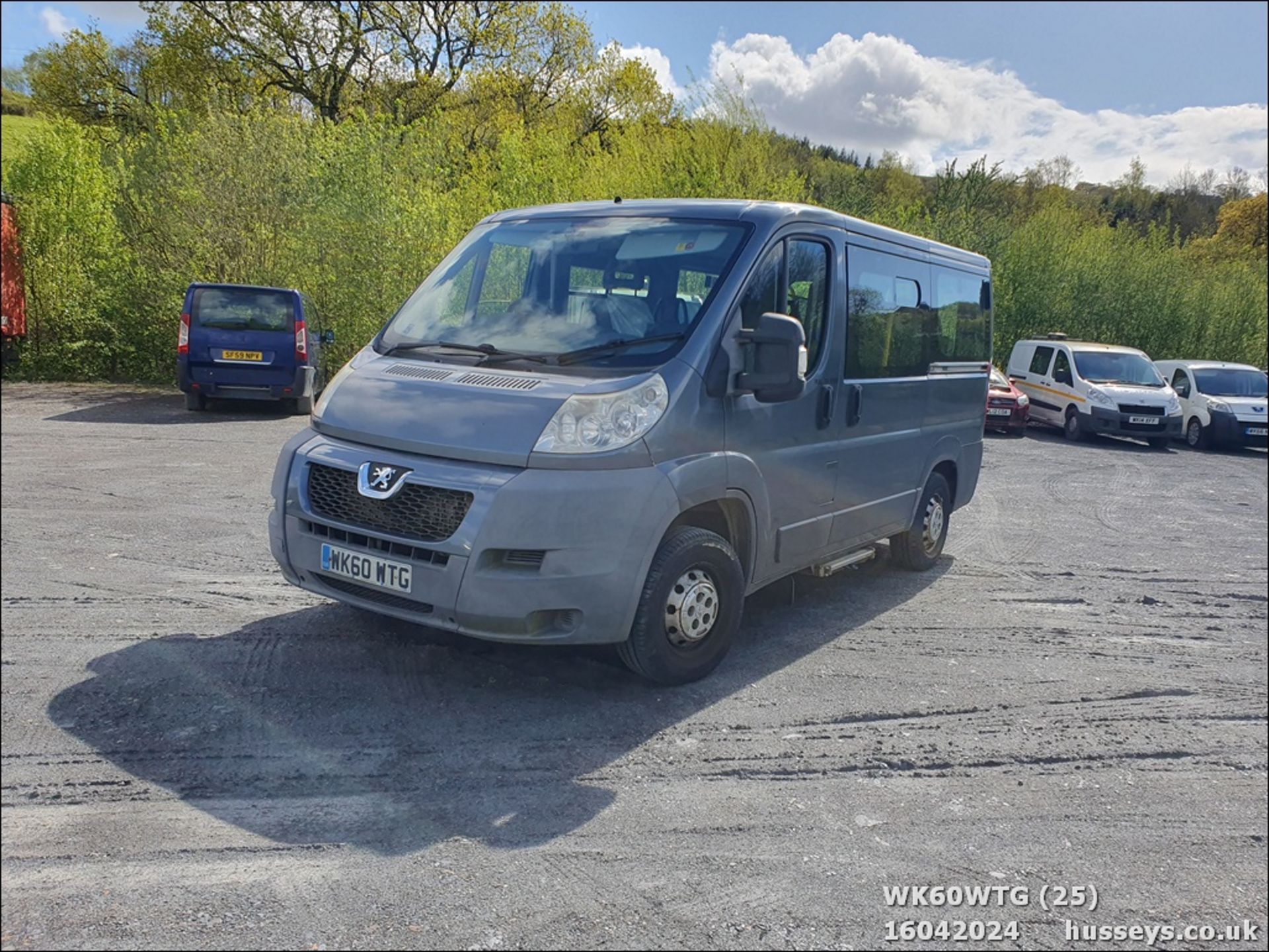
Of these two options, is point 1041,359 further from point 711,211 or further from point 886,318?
point 711,211

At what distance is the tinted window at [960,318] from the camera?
702cm

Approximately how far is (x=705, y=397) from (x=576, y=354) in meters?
0.60

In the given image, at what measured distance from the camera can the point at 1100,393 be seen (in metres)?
19.1

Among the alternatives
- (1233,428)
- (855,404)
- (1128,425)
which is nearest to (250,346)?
(855,404)

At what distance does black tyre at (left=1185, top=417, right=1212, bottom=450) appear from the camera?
18.7 meters

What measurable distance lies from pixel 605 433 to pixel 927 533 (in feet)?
13.4

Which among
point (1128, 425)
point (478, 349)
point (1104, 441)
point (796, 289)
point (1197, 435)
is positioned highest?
point (796, 289)

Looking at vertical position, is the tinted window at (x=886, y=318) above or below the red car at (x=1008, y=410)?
above

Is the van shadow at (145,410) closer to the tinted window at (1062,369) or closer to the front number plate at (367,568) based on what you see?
the front number plate at (367,568)

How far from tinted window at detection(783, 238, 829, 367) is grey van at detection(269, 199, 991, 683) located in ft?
0.05

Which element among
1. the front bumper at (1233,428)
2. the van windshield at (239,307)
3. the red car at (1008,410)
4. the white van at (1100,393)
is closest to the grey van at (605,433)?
the van windshield at (239,307)

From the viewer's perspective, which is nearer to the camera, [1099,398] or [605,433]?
[605,433]

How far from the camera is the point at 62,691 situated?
145 inches

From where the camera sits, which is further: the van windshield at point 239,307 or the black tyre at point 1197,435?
the black tyre at point 1197,435
